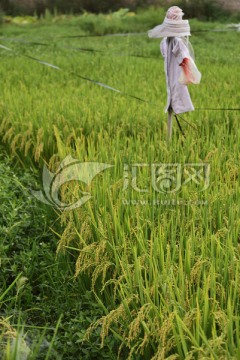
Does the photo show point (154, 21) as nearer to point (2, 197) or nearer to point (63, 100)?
point (63, 100)

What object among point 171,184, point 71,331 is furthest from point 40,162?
point 71,331

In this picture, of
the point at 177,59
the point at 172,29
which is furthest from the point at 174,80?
the point at 172,29

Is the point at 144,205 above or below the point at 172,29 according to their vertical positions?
below

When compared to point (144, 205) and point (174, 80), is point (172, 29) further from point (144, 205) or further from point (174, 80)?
point (144, 205)

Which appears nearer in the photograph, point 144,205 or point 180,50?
point 144,205

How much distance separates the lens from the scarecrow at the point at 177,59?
3307mm

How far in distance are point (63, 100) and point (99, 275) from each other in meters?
2.75

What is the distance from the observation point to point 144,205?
104 inches

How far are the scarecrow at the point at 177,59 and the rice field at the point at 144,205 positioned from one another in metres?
0.23

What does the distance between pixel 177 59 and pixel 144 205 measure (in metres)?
1.06

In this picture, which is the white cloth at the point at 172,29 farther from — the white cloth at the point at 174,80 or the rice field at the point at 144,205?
the rice field at the point at 144,205

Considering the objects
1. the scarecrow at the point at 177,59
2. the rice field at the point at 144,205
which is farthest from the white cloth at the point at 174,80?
the rice field at the point at 144,205

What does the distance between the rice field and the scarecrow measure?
0.23 metres

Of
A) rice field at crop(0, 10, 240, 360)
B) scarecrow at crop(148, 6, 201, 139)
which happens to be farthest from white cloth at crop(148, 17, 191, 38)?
rice field at crop(0, 10, 240, 360)
